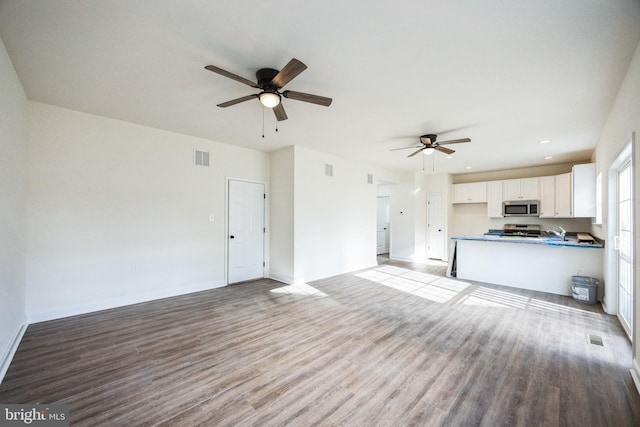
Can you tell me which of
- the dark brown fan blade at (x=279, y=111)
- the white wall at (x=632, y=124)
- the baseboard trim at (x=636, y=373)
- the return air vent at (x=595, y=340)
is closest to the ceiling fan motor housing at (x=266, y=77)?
the dark brown fan blade at (x=279, y=111)

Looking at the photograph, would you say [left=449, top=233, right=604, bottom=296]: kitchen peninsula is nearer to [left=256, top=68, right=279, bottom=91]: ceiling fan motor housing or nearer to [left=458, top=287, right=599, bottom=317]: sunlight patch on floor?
[left=458, top=287, right=599, bottom=317]: sunlight patch on floor

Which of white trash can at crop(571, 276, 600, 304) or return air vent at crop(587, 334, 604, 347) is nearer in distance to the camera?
return air vent at crop(587, 334, 604, 347)

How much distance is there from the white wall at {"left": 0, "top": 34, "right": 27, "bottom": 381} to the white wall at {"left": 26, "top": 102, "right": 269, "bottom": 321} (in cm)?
23

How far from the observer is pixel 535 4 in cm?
176

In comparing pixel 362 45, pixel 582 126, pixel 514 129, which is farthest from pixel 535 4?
pixel 582 126

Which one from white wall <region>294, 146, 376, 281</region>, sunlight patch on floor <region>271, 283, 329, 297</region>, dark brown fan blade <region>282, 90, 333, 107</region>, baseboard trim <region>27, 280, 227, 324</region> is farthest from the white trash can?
baseboard trim <region>27, 280, 227, 324</region>

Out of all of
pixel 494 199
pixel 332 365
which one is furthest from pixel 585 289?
pixel 332 365

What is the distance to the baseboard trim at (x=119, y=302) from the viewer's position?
3.40 meters

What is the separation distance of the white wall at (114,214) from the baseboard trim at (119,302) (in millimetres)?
14

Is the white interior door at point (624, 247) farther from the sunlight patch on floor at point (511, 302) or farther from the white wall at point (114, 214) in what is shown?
the white wall at point (114, 214)

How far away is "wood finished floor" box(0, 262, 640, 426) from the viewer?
187 cm

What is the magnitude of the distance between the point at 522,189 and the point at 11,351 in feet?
31.8

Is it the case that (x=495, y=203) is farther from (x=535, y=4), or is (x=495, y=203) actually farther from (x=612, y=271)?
(x=535, y=4)

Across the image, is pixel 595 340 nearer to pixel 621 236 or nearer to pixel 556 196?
pixel 621 236
